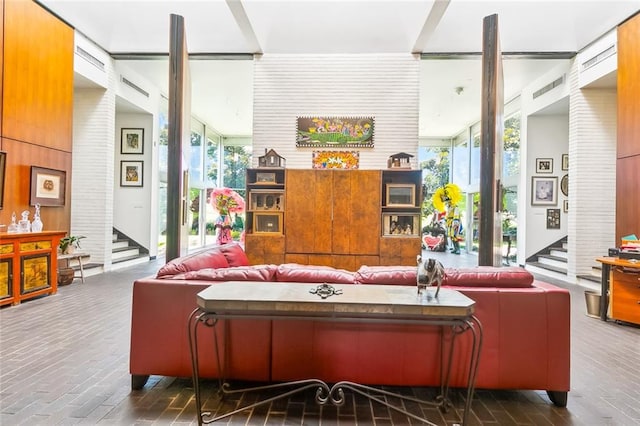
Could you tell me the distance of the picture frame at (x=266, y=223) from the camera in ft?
19.8

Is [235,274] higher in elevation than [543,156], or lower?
lower

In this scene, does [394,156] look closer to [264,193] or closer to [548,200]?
[264,193]

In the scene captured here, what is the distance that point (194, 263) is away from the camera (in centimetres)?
256

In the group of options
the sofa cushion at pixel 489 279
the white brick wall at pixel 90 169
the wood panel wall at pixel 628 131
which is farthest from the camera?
the white brick wall at pixel 90 169

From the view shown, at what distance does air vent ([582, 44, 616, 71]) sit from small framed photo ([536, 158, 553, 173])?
227 centimetres

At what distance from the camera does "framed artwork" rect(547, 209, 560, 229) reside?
7.77 metres

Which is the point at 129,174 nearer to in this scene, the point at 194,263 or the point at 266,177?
the point at 266,177

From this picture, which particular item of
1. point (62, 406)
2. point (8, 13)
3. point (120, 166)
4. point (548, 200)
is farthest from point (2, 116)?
point (548, 200)

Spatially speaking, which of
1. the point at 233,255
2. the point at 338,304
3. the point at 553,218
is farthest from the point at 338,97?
the point at 553,218

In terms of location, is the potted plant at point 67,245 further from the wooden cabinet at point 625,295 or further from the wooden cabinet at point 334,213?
the wooden cabinet at point 625,295

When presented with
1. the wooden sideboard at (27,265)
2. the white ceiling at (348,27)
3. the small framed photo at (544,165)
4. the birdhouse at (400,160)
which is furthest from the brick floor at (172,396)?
the small framed photo at (544,165)

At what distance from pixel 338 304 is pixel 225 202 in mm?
5996

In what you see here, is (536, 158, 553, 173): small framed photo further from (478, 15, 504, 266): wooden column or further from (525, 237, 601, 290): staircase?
(478, 15, 504, 266): wooden column

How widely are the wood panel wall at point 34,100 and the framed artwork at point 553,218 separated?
9870 millimetres
